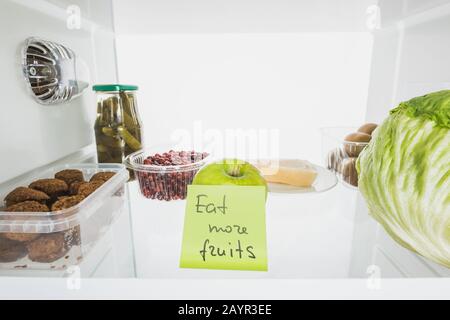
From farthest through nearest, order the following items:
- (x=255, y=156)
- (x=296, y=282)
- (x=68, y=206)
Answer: (x=255, y=156) < (x=68, y=206) < (x=296, y=282)

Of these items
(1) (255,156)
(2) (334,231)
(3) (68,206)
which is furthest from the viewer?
(1) (255,156)

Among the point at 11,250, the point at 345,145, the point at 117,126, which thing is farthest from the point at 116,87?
the point at 345,145

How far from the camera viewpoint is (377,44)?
0.67 metres

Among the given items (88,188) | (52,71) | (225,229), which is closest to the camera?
(225,229)

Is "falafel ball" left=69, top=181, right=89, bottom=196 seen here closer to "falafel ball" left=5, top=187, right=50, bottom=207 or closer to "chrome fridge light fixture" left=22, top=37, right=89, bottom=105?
"falafel ball" left=5, top=187, right=50, bottom=207

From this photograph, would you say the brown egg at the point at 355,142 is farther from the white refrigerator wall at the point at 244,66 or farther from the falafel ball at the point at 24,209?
the falafel ball at the point at 24,209

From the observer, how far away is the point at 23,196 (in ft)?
1.73

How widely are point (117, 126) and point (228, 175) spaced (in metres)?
0.30

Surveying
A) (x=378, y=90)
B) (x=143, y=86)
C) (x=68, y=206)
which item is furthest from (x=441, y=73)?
(x=68, y=206)

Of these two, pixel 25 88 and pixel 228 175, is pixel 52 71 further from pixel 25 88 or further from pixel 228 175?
pixel 228 175
